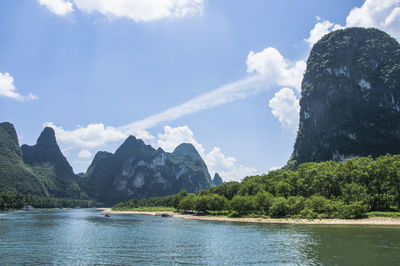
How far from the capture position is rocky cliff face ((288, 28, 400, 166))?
16212cm

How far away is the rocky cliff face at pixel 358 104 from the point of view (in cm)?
16212

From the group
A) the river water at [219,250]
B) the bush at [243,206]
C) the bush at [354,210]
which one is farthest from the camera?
the bush at [243,206]

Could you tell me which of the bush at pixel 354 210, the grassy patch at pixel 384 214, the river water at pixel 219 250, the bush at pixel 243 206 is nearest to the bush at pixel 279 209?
the bush at pixel 243 206

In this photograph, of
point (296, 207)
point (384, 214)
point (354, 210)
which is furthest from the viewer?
point (296, 207)

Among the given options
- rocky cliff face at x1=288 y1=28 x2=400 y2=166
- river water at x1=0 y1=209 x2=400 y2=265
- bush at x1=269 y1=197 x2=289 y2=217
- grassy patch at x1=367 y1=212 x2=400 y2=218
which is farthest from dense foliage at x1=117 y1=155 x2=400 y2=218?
rocky cliff face at x1=288 y1=28 x2=400 y2=166

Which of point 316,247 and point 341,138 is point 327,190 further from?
point 341,138

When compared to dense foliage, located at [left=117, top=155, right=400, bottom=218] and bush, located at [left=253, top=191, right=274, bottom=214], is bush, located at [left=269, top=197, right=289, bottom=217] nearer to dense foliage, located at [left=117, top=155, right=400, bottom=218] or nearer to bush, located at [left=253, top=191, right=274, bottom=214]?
dense foliage, located at [left=117, top=155, right=400, bottom=218]

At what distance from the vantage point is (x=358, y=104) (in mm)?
179750

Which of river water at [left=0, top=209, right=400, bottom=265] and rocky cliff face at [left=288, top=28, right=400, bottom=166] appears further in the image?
rocky cliff face at [left=288, top=28, right=400, bottom=166]

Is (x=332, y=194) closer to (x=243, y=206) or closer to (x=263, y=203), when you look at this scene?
(x=263, y=203)

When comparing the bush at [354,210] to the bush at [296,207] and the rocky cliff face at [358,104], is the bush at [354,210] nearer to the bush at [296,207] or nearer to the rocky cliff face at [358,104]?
the bush at [296,207]

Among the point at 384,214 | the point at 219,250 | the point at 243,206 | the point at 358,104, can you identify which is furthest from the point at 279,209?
the point at 358,104

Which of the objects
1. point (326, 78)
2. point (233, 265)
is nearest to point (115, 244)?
point (233, 265)

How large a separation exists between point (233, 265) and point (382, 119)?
169728 millimetres
